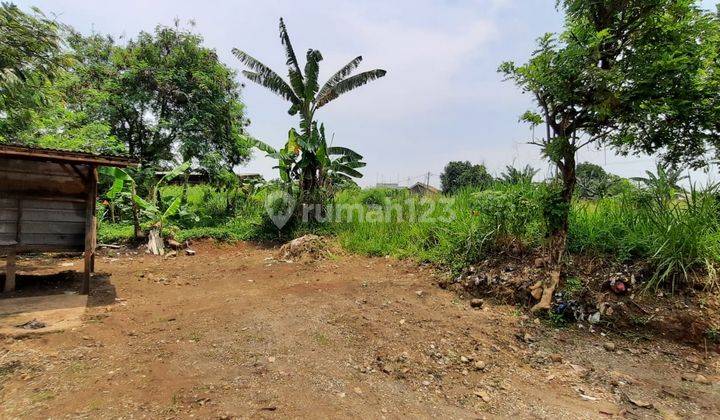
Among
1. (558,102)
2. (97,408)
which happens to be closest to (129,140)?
(97,408)

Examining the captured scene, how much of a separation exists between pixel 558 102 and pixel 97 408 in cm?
526

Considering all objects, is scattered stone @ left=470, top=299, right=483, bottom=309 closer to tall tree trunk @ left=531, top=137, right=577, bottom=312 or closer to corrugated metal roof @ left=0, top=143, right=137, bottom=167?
tall tree trunk @ left=531, top=137, right=577, bottom=312

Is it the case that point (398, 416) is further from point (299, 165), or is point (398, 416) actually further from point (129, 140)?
point (129, 140)

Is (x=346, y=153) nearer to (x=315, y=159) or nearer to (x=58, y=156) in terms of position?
(x=315, y=159)

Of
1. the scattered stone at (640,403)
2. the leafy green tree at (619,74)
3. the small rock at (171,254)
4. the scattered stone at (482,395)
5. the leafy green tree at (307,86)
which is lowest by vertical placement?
the scattered stone at (482,395)

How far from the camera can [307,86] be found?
9484 mm

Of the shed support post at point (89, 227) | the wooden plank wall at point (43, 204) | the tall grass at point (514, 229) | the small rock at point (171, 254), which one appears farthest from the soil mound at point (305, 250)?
the wooden plank wall at point (43, 204)

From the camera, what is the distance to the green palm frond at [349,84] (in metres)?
9.76

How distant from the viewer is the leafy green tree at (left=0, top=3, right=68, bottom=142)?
14.4 ft

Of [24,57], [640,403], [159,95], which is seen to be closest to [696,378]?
[640,403]

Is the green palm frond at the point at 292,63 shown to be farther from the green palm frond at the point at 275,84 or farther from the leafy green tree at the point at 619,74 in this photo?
the leafy green tree at the point at 619,74

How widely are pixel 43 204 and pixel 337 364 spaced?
5111 millimetres

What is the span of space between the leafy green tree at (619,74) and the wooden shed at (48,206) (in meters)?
5.46

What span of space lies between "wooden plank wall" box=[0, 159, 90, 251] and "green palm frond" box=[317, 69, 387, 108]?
20.7 ft
